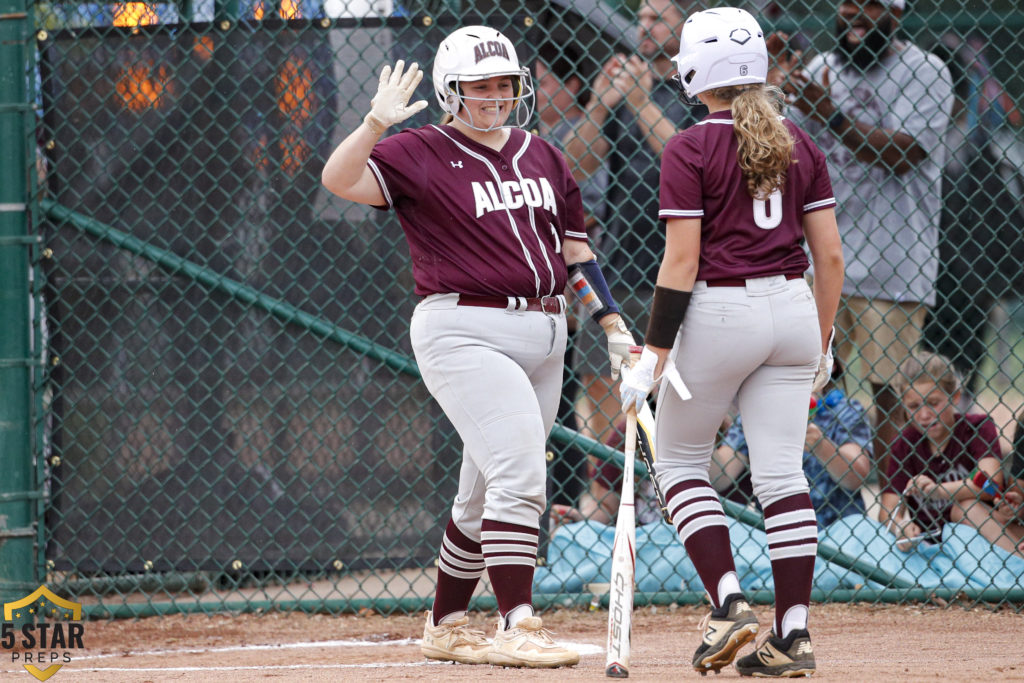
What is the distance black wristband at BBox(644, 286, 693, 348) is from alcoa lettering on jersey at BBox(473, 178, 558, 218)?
0.51 metres

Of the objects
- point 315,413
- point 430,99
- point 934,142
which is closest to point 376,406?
point 315,413

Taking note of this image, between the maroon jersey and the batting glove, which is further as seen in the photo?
the maroon jersey

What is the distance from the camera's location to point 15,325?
4.54m

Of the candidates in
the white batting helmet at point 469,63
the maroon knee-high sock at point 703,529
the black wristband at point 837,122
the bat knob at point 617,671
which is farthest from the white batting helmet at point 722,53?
the black wristband at point 837,122

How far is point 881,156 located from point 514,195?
2.21 m

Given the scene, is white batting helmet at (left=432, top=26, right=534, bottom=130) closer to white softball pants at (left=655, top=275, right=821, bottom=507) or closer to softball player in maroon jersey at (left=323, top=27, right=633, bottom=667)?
softball player in maroon jersey at (left=323, top=27, right=633, bottom=667)

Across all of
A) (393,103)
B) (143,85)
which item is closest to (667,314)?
(393,103)

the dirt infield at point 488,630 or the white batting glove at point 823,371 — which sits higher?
the white batting glove at point 823,371

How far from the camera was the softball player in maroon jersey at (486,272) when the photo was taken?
328cm

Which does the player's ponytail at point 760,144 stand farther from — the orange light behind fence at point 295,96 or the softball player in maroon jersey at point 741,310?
the orange light behind fence at point 295,96

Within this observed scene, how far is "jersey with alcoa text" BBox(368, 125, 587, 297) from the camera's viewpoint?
131 inches

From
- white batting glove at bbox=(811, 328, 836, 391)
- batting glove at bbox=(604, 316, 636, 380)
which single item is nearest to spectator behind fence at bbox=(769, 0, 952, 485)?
white batting glove at bbox=(811, 328, 836, 391)

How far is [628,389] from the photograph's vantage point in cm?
323

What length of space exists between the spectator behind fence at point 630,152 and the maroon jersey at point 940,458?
1269 mm
